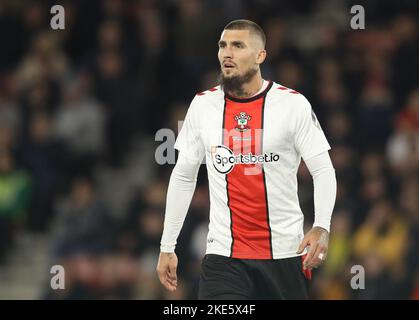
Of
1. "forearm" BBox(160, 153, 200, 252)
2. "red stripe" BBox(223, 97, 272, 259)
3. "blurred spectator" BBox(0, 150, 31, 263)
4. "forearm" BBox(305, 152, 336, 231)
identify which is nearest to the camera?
"forearm" BBox(305, 152, 336, 231)

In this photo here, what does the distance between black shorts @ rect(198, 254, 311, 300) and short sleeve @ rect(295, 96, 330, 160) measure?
0.73 metres

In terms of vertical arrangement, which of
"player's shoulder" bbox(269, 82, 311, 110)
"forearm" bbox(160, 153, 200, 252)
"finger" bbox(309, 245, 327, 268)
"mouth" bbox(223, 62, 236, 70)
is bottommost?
"finger" bbox(309, 245, 327, 268)

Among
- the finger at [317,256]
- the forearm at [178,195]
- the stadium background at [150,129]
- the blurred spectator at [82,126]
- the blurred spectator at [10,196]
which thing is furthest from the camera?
the blurred spectator at [82,126]

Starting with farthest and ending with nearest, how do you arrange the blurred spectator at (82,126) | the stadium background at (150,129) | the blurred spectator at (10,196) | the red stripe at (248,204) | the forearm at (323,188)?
the blurred spectator at (82,126) < the blurred spectator at (10,196) < the stadium background at (150,129) < the red stripe at (248,204) < the forearm at (323,188)

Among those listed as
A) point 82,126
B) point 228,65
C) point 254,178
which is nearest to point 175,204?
point 254,178

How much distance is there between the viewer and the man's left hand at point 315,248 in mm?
7148

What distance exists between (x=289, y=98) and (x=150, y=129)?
727 centimetres

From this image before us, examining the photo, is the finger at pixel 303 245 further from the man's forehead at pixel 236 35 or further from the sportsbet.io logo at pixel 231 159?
the man's forehead at pixel 236 35

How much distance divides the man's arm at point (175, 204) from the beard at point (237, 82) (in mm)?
543

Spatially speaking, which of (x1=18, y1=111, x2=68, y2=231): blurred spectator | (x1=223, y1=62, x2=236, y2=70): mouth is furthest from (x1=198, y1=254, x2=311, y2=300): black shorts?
(x1=18, y1=111, x2=68, y2=231): blurred spectator

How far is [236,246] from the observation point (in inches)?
294

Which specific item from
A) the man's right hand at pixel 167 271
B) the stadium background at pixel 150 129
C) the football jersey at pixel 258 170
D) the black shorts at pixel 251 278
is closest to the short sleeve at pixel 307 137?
the football jersey at pixel 258 170

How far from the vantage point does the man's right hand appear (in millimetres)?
7547

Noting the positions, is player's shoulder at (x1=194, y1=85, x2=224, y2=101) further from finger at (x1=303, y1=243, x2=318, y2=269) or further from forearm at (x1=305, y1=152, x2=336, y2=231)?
finger at (x1=303, y1=243, x2=318, y2=269)
